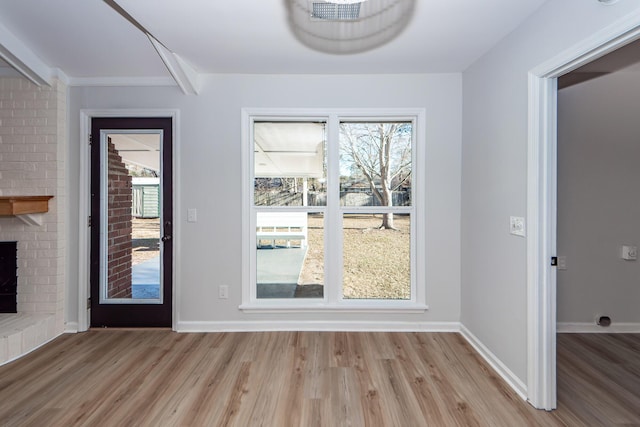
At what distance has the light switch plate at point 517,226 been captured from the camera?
2092 mm

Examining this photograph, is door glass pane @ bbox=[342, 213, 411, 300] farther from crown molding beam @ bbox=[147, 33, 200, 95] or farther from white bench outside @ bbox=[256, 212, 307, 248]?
crown molding beam @ bbox=[147, 33, 200, 95]

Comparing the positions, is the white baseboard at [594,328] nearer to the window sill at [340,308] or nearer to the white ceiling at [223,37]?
the window sill at [340,308]

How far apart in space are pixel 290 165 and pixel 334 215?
2.18 feet

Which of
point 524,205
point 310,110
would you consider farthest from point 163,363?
point 524,205

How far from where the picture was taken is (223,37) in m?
2.34

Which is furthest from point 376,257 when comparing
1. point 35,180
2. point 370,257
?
point 35,180

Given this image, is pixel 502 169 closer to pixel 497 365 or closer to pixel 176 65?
Answer: pixel 497 365

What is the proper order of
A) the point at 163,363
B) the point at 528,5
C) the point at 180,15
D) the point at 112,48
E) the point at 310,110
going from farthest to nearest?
the point at 310,110 → the point at 112,48 → the point at 163,363 → the point at 180,15 → the point at 528,5

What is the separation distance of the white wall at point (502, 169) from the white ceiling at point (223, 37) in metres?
0.18

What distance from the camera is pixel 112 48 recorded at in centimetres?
263

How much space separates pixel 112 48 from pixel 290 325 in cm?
291

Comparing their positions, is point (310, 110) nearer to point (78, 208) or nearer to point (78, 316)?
point (78, 208)

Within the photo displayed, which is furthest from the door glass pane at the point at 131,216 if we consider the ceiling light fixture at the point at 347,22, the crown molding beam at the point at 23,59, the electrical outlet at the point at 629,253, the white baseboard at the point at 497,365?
the electrical outlet at the point at 629,253

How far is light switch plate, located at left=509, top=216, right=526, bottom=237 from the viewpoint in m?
2.09
